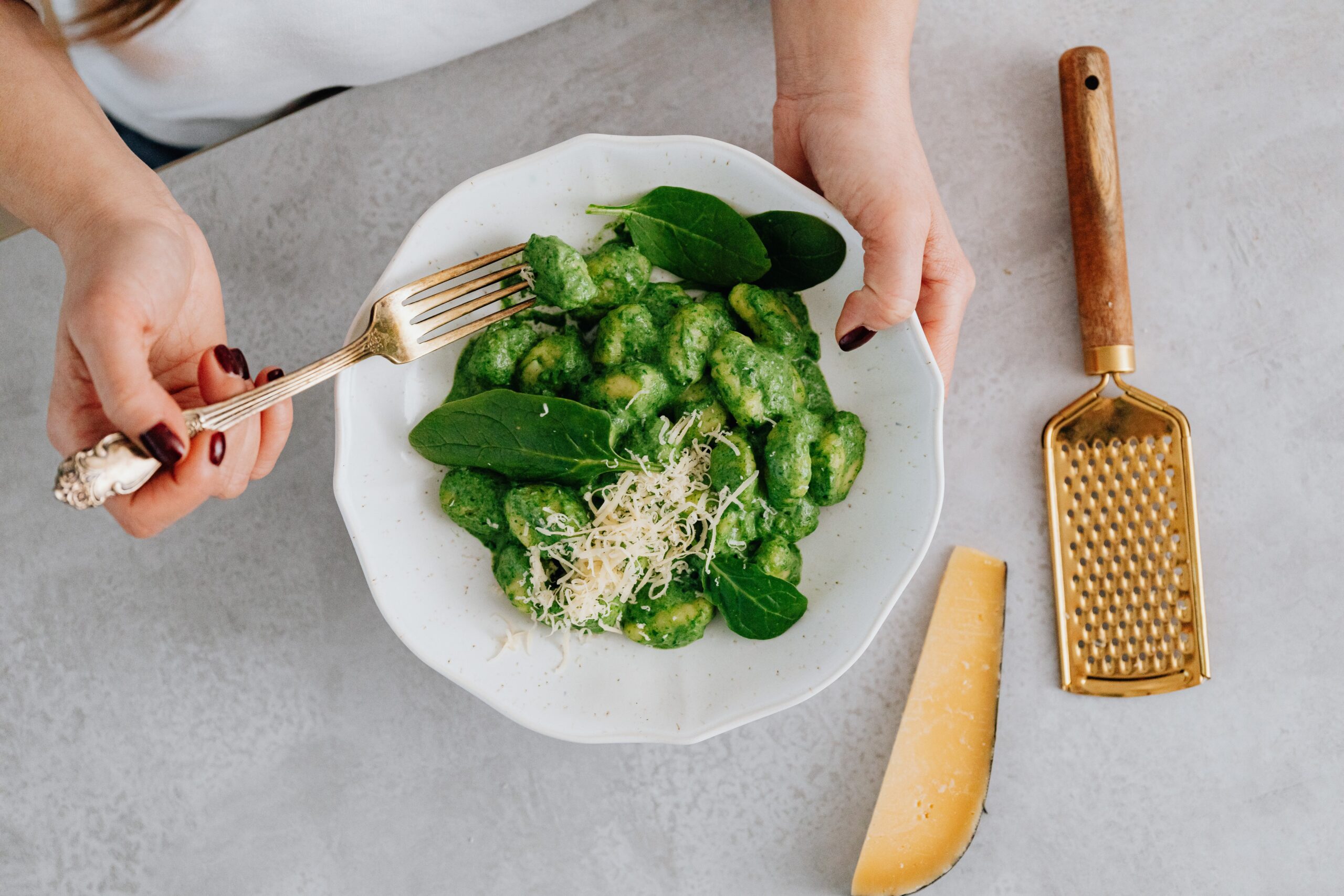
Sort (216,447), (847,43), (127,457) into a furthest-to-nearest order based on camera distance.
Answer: (847,43)
(216,447)
(127,457)

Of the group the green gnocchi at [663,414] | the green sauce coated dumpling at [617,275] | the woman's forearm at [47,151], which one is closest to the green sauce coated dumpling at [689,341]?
the green gnocchi at [663,414]

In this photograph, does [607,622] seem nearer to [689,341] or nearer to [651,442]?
[651,442]

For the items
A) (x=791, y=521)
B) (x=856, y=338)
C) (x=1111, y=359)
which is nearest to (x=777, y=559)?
(x=791, y=521)

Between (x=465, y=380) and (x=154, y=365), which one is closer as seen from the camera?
(x=154, y=365)

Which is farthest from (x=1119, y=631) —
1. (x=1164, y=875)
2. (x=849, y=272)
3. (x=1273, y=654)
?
(x=849, y=272)

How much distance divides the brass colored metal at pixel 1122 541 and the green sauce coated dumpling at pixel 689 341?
789 mm

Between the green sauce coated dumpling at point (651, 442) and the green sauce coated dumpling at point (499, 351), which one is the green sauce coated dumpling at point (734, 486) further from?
the green sauce coated dumpling at point (499, 351)

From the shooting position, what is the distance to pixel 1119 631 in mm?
1799

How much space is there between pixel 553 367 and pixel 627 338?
142 millimetres

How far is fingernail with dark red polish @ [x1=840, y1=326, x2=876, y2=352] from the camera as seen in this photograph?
4.89 feet

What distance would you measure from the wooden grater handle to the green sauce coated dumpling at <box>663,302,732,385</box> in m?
0.80

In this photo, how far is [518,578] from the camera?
1532mm

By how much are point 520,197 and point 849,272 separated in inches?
23.9

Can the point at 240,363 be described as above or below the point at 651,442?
above
